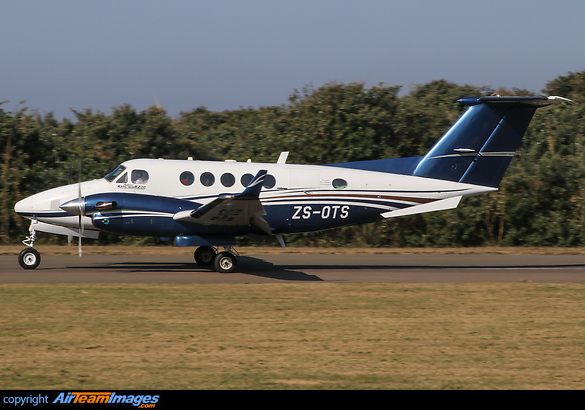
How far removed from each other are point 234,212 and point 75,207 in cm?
319

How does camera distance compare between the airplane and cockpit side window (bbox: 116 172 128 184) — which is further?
cockpit side window (bbox: 116 172 128 184)

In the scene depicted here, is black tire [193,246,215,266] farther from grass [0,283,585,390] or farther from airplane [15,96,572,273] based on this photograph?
grass [0,283,585,390]

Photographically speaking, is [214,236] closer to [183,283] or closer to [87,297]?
[183,283]

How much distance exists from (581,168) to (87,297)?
16957 mm

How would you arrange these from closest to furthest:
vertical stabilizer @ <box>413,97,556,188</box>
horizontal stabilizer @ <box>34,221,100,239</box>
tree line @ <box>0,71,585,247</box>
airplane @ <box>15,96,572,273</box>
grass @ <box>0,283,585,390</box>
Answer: grass @ <box>0,283,585,390</box>
airplane @ <box>15,96,572,273</box>
horizontal stabilizer @ <box>34,221,100,239</box>
vertical stabilizer @ <box>413,97,556,188</box>
tree line @ <box>0,71,585,247</box>

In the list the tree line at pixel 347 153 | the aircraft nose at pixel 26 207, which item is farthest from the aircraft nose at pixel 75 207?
the tree line at pixel 347 153

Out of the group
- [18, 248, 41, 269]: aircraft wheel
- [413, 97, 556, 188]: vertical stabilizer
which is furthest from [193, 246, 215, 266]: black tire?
[413, 97, 556, 188]: vertical stabilizer

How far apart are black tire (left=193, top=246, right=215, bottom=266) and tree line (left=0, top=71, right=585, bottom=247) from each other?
5937 millimetres

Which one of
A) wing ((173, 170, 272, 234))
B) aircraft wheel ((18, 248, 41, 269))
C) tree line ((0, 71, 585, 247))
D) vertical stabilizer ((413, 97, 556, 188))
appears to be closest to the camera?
wing ((173, 170, 272, 234))

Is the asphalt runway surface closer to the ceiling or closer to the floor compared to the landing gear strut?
closer to the floor

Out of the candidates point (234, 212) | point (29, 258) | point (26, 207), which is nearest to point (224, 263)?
point (234, 212)

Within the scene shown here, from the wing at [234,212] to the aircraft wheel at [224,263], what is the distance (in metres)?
0.76

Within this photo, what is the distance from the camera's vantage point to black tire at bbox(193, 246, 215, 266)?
43.8 ft

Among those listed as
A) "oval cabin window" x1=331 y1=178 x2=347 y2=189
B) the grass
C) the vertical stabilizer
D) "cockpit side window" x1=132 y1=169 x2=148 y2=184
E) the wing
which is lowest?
the grass
